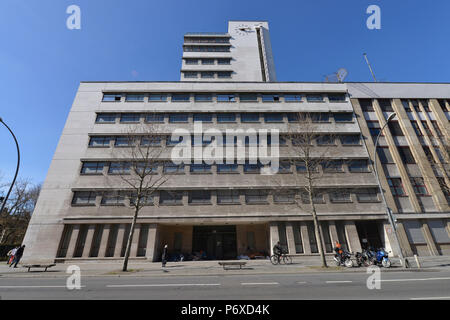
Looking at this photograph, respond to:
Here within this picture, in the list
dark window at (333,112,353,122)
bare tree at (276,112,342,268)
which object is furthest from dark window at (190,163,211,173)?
dark window at (333,112,353,122)

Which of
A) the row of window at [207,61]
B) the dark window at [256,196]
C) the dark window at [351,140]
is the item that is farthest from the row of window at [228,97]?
the row of window at [207,61]

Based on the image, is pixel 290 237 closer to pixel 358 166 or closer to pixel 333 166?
pixel 333 166

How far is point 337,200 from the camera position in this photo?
1967cm

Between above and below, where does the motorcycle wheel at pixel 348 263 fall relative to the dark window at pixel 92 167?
below

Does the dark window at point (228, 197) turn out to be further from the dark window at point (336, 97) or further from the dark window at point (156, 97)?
the dark window at point (336, 97)

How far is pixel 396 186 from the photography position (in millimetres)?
20359

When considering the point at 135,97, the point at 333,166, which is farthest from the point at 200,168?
the point at 333,166

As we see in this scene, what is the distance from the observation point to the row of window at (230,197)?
1900 centimetres

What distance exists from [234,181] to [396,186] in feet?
59.7

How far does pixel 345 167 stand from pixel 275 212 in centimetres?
1013

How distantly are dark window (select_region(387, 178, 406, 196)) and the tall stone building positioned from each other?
0.13m

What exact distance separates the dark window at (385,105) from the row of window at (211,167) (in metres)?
9.29

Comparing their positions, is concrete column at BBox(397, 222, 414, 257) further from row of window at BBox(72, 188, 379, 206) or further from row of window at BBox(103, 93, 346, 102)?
row of window at BBox(103, 93, 346, 102)
